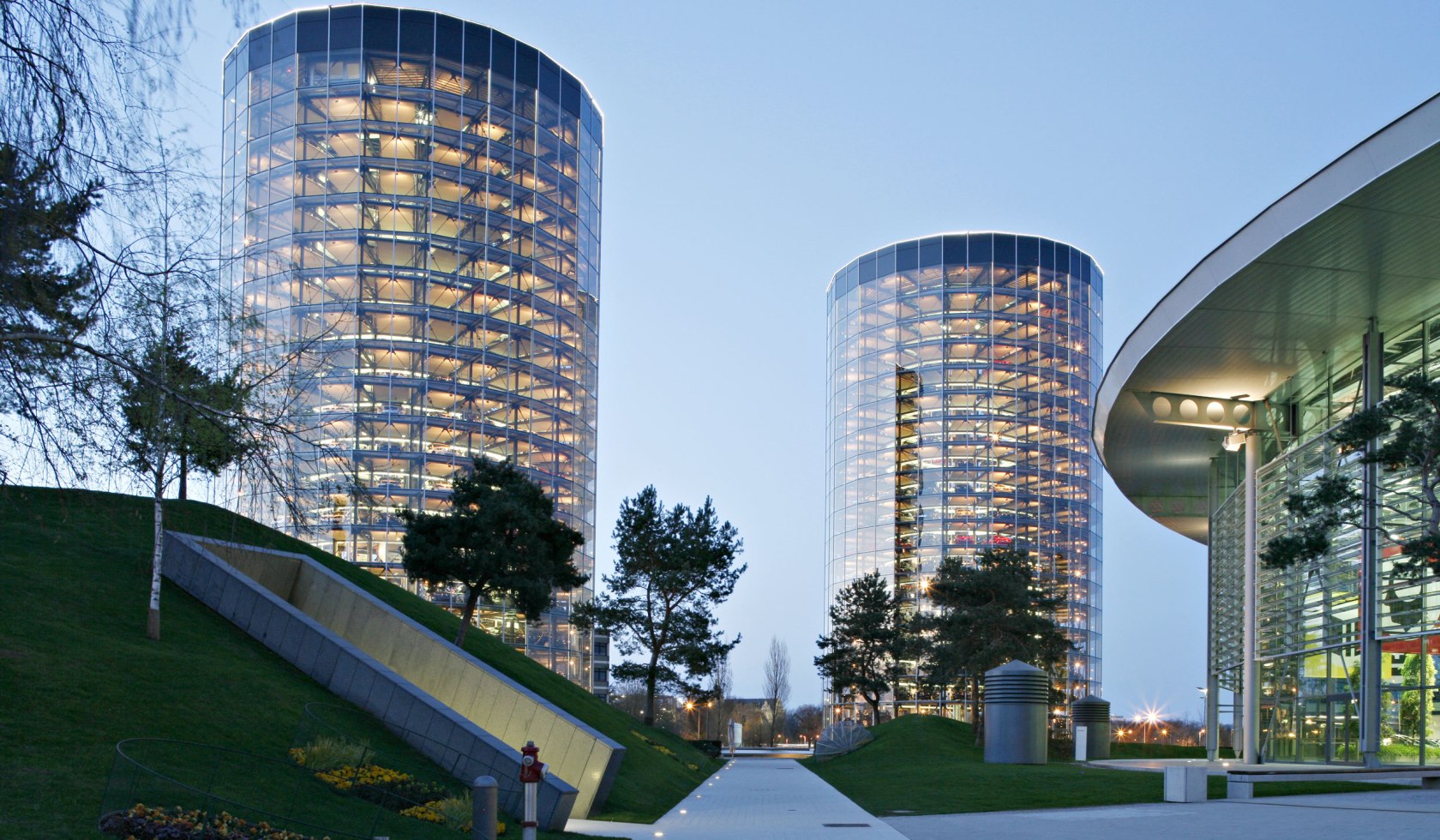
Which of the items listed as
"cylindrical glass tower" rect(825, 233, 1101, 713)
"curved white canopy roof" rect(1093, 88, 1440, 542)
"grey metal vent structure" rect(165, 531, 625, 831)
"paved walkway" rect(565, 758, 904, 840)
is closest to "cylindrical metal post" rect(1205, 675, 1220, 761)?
"curved white canopy roof" rect(1093, 88, 1440, 542)

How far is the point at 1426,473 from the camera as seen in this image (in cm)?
2180

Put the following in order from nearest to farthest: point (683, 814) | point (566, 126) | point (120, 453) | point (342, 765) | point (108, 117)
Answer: point (108, 117), point (120, 453), point (342, 765), point (683, 814), point (566, 126)

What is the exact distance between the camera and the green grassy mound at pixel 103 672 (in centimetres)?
1163

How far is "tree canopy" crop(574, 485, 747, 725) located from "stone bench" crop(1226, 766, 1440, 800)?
2822 cm

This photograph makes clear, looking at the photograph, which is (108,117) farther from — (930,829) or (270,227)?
(270,227)

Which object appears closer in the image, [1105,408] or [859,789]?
[859,789]

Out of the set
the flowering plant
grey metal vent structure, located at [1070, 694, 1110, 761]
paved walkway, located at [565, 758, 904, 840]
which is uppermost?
the flowering plant

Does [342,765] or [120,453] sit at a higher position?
[120,453]

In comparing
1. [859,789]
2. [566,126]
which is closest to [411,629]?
[859,789]

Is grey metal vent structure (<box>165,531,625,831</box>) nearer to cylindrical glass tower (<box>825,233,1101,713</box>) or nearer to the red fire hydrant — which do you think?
the red fire hydrant

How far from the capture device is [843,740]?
52750 millimetres

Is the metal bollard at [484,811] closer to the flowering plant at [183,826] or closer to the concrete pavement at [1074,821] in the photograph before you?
the flowering plant at [183,826]

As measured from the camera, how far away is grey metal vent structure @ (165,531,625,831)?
→ 56.9 ft

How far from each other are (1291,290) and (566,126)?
164ft
